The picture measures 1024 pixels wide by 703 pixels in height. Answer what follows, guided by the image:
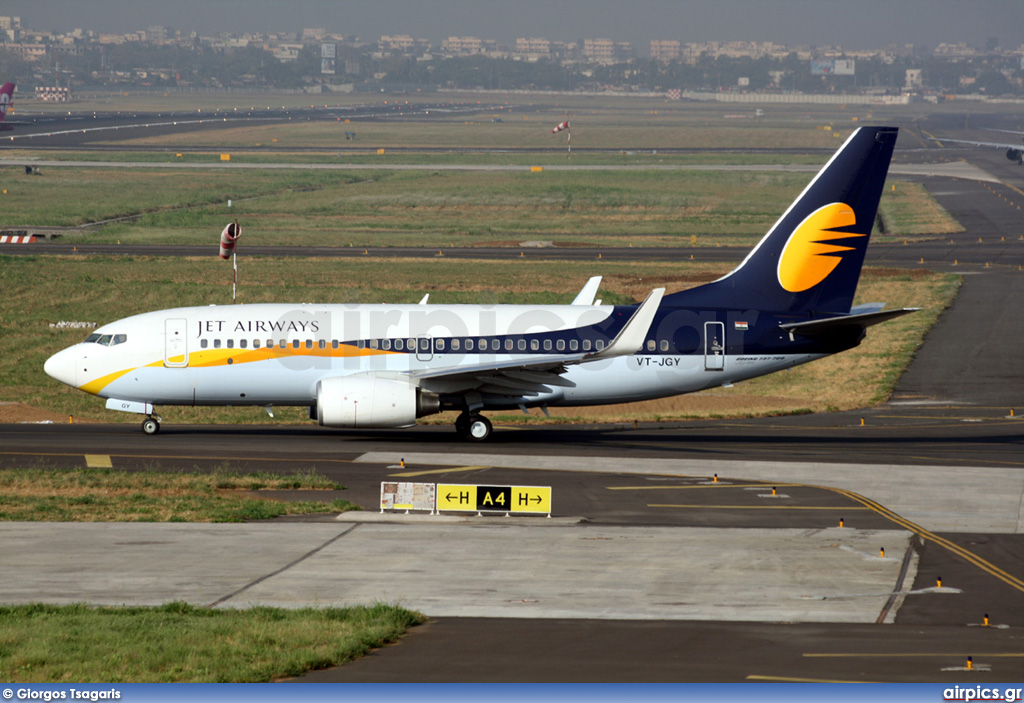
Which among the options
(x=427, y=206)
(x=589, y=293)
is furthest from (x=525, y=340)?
(x=427, y=206)

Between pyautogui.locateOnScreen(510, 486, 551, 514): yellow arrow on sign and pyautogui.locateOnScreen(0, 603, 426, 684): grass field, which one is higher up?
pyautogui.locateOnScreen(0, 603, 426, 684): grass field

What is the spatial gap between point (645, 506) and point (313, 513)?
8.89m

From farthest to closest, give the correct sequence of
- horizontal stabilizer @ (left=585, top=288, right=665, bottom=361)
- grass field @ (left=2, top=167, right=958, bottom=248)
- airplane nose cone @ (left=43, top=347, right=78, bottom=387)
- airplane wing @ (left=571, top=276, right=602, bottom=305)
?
grass field @ (left=2, top=167, right=958, bottom=248)
airplane wing @ (left=571, top=276, right=602, bottom=305)
airplane nose cone @ (left=43, top=347, right=78, bottom=387)
horizontal stabilizer @ (left=585, top=288, right=665, bottom=361)

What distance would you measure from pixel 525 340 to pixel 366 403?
626 centimetres

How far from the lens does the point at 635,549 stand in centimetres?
2630

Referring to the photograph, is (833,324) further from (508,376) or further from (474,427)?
(474,427)

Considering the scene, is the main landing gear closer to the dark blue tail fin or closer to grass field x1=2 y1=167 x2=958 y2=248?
the dark blue tail fin

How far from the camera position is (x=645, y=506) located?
3112 cm

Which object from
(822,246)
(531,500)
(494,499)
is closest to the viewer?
(531,500)

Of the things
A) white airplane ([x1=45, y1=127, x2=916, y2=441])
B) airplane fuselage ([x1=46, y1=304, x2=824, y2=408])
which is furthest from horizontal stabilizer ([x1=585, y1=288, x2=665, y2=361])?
airplane fuselage ([x1=46, y1=304, x2=824, y2=408])

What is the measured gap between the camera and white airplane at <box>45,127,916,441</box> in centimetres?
3978

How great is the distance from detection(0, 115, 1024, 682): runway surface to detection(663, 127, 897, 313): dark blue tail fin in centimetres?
518

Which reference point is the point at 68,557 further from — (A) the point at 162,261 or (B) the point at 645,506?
(A) the point at 162,261

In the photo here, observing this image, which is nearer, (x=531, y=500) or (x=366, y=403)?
(x=531, y=500)
